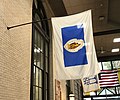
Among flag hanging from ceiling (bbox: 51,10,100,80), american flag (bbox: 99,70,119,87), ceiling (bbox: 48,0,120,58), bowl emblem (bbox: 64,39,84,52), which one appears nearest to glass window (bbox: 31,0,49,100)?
ceiling (bbox: 48,0,120,58)

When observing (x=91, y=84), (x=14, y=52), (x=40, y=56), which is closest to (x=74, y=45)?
(x=14, y=52)

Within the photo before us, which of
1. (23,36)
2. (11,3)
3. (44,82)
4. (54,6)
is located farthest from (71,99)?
(11,3)

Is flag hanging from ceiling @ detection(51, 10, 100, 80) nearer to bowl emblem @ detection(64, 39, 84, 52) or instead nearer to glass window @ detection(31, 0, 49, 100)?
bowl emblem @ detection(64, 39, 84, 52)

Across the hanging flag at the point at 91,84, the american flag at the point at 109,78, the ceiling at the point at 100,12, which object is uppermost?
the ceiling at the point at 100,12

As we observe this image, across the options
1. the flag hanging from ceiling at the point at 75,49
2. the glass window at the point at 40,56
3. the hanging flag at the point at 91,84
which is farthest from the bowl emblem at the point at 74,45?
the hanging flag at the point at 91,84

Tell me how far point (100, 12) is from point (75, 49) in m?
4.80

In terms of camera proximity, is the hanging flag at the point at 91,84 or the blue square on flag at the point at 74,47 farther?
the hanging flag at the point at 91,84

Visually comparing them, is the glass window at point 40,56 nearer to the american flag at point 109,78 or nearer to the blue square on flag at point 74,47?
the blue square on flag at point 74,47

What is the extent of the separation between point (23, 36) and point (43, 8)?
2592 mm

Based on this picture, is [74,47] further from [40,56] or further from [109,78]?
[109,78]

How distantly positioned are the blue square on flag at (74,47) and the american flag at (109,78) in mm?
8967

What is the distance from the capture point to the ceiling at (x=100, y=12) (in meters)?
7.41

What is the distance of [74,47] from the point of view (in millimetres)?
3932

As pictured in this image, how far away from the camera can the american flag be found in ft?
40.6
